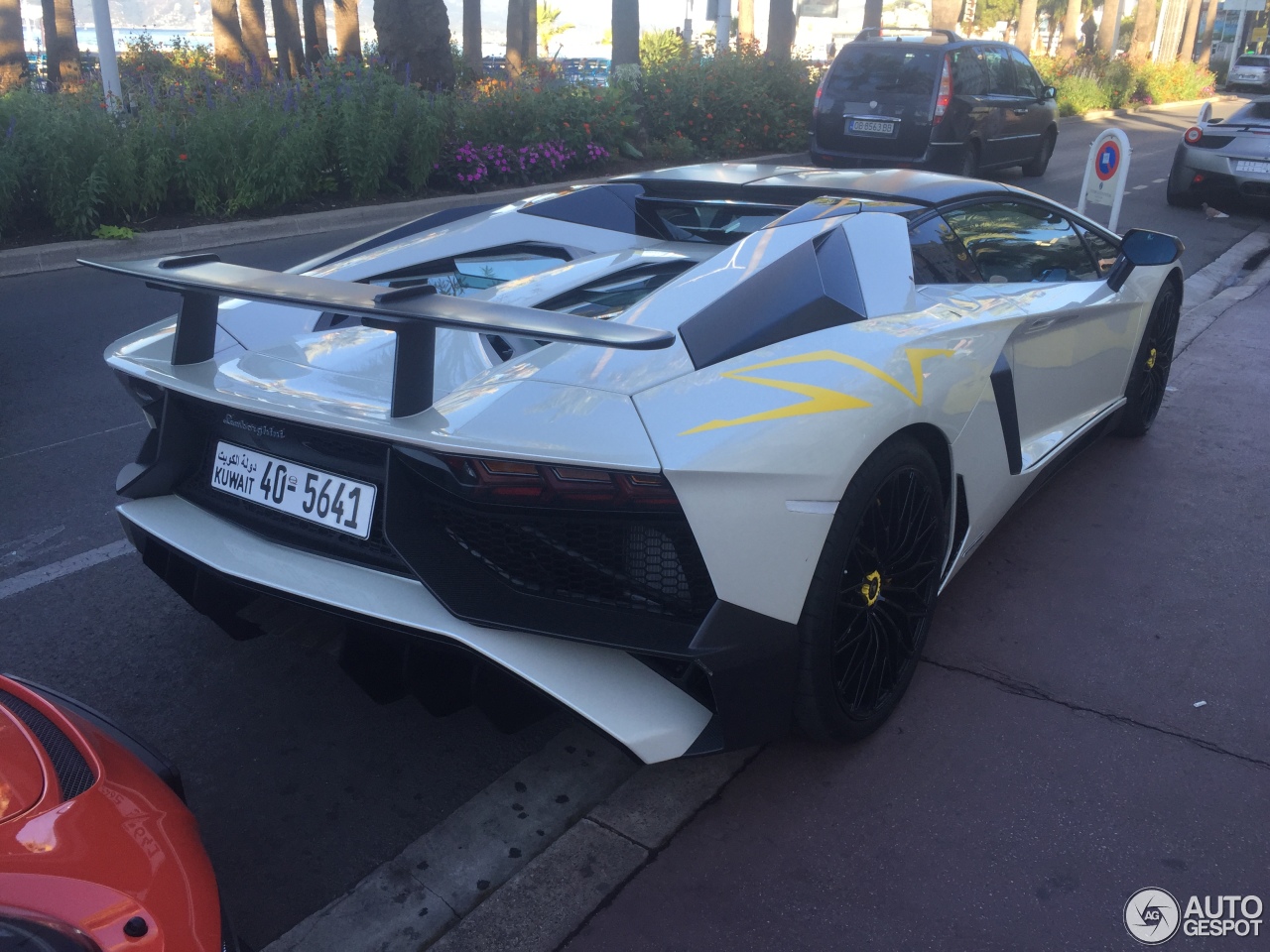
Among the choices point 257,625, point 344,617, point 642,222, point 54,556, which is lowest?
point 54,556

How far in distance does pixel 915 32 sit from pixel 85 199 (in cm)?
1185

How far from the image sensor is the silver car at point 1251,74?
1881 inches

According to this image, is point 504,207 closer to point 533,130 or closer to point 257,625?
point 257,625

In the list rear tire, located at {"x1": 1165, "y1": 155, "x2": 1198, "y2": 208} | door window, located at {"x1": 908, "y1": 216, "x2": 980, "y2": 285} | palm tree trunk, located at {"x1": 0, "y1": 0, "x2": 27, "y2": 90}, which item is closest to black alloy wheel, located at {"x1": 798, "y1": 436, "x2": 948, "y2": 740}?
door window, located at {"x1": 908, "y1": 216, "x2": 980, "y2": 285}

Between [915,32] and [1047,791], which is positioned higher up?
[915,32]

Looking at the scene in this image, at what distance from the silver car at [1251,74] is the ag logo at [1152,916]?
54839mm

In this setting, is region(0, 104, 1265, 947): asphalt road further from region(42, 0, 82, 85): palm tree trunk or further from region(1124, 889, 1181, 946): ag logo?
region(42, 0, 82, 85): palm tree trunk

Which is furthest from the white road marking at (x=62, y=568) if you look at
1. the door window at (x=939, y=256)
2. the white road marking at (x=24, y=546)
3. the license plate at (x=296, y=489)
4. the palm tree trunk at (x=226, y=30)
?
the palm tree trunk at (x=226, y=30)

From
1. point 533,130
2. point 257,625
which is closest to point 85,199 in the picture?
point 533,130

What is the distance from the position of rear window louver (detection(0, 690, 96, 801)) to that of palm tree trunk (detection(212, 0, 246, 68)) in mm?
22174

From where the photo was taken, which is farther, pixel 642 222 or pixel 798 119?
pixel 798 119

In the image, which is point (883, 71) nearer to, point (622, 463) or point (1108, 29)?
point (622, 463)

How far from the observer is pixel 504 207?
4082 millimetres

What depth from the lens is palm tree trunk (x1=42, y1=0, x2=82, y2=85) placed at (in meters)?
23.7
